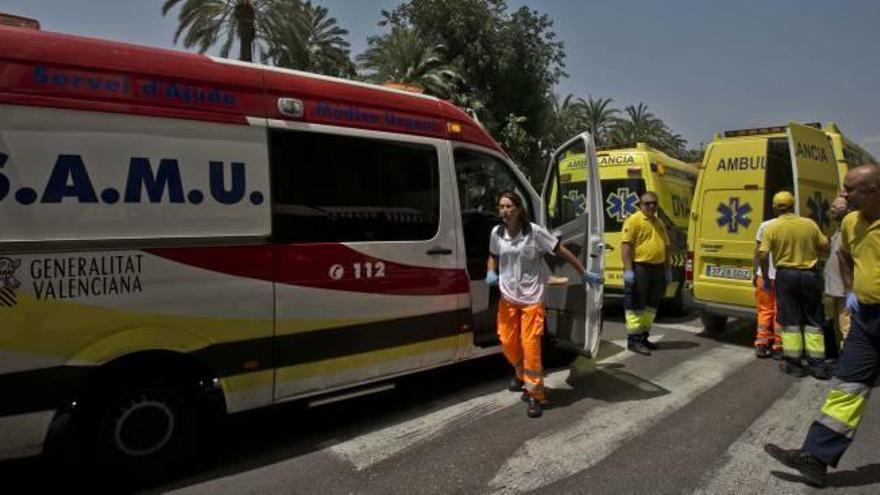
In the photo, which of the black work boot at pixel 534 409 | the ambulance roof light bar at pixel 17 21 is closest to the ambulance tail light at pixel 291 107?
the ambulance roof light bar at pixel 17 21

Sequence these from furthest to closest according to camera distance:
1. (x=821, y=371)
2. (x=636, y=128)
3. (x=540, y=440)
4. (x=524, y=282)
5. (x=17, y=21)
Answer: (x=636, y=128), (x=821, y=371), (x=524, y=282), (x=540, y=440), (x=17, y=21)

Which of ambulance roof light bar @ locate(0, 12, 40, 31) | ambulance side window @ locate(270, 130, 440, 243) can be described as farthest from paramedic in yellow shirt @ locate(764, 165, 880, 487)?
ambulance roof light bar @ locate(0, 12, 40, 31)

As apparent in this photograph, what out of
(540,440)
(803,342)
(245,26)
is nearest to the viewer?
(540,440)

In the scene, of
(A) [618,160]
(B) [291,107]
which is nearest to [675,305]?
(A) [618,160]

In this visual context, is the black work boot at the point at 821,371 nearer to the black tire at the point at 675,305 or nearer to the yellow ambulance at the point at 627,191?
the yellow ambulance at the point at 627,191

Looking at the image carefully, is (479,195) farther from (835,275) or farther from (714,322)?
(714,322)

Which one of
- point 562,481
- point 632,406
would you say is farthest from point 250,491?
point 632,406

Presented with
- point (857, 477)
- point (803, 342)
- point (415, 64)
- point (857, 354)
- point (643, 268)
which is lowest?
point (857, 477)

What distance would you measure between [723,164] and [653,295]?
1944 millimetres

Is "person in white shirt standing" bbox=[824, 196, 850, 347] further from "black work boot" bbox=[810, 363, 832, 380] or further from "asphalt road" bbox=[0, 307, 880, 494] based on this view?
"asphalt road" bbox=[0, 307, 880, 494]

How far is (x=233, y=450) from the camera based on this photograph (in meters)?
4.34

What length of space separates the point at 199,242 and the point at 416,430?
200cm

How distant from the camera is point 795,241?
20.6 ft

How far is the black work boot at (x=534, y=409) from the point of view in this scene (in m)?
4.84
